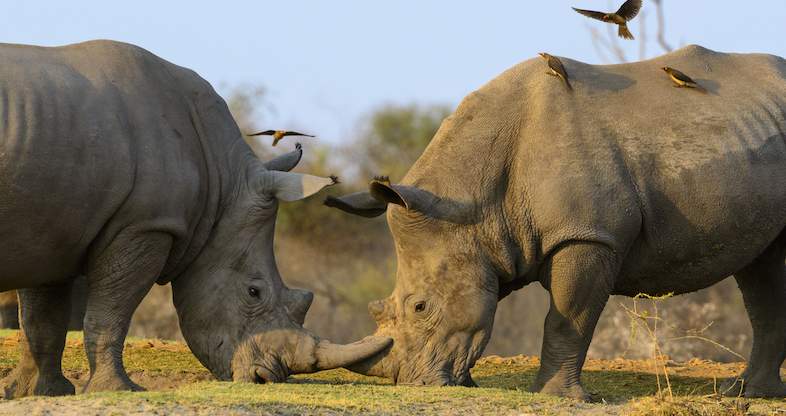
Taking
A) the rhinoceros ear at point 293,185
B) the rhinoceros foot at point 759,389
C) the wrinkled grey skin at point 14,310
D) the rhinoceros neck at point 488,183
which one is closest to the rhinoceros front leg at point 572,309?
the rhinoceros neck at point 488,183

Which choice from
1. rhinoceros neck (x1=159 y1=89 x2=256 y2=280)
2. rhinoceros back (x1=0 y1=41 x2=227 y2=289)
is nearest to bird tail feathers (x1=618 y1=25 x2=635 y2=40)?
rhinoceros neck (x1=159 y1=89 x2=256 y2=280)

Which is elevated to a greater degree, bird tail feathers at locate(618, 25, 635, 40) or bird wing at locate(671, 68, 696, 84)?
bird tail feathers at locate(618, 25, 635, 40)

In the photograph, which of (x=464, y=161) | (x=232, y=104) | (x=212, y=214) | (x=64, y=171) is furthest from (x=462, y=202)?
(x=232, y=104)

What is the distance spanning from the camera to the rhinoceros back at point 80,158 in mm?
8383

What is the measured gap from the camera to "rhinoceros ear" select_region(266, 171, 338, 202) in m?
9.48

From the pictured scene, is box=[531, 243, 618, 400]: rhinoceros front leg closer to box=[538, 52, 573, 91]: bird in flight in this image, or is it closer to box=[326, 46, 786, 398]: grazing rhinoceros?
box=[326, 46, 786, 398]: grazing rhinoceros

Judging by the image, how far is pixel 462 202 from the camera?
939 centimetres

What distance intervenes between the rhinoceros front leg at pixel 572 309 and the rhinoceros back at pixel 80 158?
2337 mm

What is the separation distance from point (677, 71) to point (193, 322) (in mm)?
3586

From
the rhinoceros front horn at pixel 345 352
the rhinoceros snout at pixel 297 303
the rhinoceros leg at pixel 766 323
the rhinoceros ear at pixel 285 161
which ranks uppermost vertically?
the rhinoceros ear at pixel 285 161

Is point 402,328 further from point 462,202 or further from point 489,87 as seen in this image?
point 489,87

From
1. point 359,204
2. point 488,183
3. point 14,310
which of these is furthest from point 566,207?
point 14,310

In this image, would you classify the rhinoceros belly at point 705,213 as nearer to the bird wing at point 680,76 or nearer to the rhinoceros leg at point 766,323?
the bird wing at point 680,76

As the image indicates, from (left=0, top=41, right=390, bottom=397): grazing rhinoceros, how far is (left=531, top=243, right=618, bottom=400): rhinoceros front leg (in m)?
1.11
